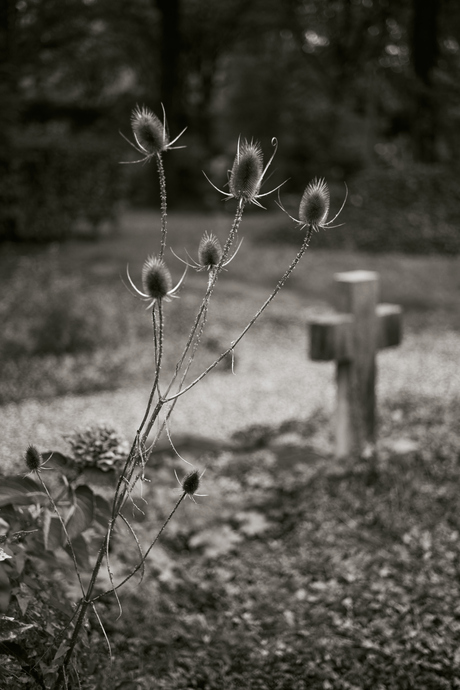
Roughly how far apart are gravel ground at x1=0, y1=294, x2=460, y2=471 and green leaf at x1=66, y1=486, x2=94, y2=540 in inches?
100

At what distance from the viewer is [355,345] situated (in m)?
4.56

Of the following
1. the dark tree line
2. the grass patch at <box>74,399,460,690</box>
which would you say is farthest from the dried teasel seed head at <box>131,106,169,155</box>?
the dark tree line

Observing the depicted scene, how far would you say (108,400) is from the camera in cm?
634

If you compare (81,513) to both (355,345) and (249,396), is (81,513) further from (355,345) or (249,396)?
(249,396)

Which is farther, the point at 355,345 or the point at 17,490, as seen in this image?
the point at 355,345

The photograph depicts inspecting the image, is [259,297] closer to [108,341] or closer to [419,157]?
[108,341]

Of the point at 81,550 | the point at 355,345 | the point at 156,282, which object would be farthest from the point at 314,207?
the point at 355,345

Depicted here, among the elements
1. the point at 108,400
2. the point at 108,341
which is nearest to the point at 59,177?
the point at 108,341

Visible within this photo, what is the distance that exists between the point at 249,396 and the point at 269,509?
240 centimetres

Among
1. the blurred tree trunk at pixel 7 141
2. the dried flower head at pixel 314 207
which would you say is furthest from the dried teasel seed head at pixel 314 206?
the blurred tree trunk at pixel 7 141

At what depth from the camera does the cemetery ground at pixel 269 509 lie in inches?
112

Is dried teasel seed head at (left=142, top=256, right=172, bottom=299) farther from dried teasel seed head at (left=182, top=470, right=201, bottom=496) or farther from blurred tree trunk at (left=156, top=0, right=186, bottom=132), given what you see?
blurred tree trunk at (left=156, top=0, right=186, bottom=132)

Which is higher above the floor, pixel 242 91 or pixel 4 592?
pixel 242 91

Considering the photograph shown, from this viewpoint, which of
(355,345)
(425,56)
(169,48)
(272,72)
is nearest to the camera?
(355,345)
